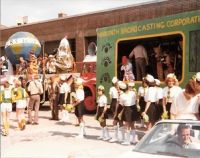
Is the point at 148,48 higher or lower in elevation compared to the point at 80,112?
higher

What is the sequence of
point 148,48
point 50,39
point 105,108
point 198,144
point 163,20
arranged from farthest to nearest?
point 50,39 → point 148,48 → point 163,20 → point 105,108 → point 198,144

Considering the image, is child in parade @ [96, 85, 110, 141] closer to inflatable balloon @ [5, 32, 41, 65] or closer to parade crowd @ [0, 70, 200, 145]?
parade crowd @ [0, 70, 200, 145]

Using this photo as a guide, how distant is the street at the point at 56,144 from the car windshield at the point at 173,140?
10.3 feet

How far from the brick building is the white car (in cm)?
1826

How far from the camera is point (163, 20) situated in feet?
41.7

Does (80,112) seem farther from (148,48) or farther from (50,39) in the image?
(50,39)

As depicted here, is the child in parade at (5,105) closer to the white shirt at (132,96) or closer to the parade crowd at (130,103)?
the parade crowd at (130,103)

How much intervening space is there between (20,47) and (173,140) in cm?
2067

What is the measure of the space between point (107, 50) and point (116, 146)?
6049 mm

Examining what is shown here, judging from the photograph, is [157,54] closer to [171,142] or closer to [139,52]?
[139,52]

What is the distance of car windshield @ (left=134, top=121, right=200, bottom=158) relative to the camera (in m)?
5.01

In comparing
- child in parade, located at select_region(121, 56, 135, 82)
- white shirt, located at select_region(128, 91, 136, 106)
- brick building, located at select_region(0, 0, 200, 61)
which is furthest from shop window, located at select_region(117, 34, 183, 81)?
brick building, located at select_region(0, 0, 200, 61)

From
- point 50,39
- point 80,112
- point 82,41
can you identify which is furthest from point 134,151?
point 50,39

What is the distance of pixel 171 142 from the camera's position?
521cm
